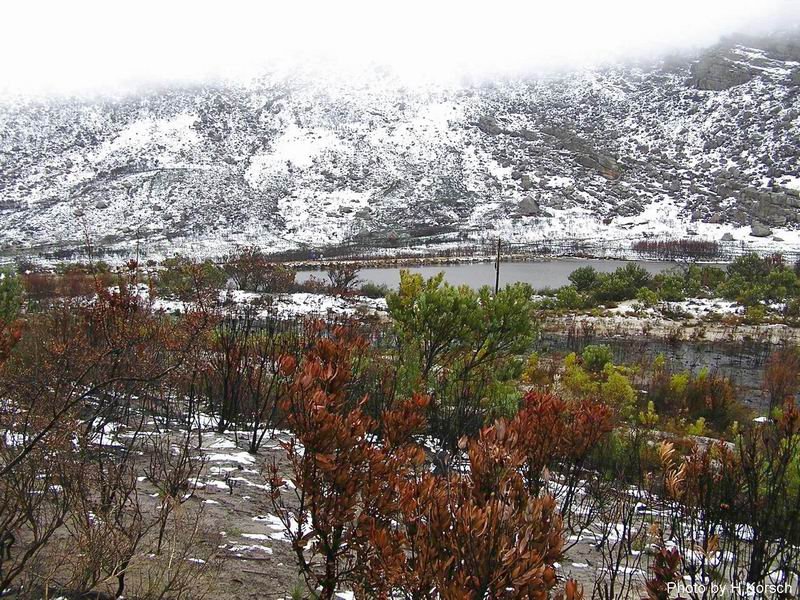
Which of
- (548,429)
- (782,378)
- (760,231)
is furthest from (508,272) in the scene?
(760,231)

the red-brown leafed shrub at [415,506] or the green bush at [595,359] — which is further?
the green bush at [595,359]

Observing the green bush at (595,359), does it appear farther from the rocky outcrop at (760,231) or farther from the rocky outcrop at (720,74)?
the rocky outcrop at (720,74)

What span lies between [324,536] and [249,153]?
81.4m

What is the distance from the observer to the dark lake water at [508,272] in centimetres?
3338

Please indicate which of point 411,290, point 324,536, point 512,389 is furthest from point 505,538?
point 411,290

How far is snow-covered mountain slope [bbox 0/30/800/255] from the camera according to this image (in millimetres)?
61500

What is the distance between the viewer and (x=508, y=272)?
1464 inches

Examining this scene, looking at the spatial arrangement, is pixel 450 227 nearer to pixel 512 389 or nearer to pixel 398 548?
pixel 512 389

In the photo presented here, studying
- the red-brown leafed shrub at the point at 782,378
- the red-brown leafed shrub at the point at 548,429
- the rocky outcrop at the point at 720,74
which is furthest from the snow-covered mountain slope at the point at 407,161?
the red-brown leafed shrub at the point at 548,429

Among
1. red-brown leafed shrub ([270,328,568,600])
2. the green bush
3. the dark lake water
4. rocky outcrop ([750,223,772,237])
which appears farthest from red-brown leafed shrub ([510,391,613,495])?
rocky outcrop ([750,223,772,237])

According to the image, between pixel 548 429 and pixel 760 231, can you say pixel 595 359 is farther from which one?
pixel 760 231

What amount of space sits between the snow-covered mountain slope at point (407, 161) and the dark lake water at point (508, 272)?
16888 mm

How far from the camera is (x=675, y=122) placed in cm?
8850

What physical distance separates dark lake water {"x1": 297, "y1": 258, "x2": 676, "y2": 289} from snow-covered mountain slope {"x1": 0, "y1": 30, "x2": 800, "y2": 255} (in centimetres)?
1689
